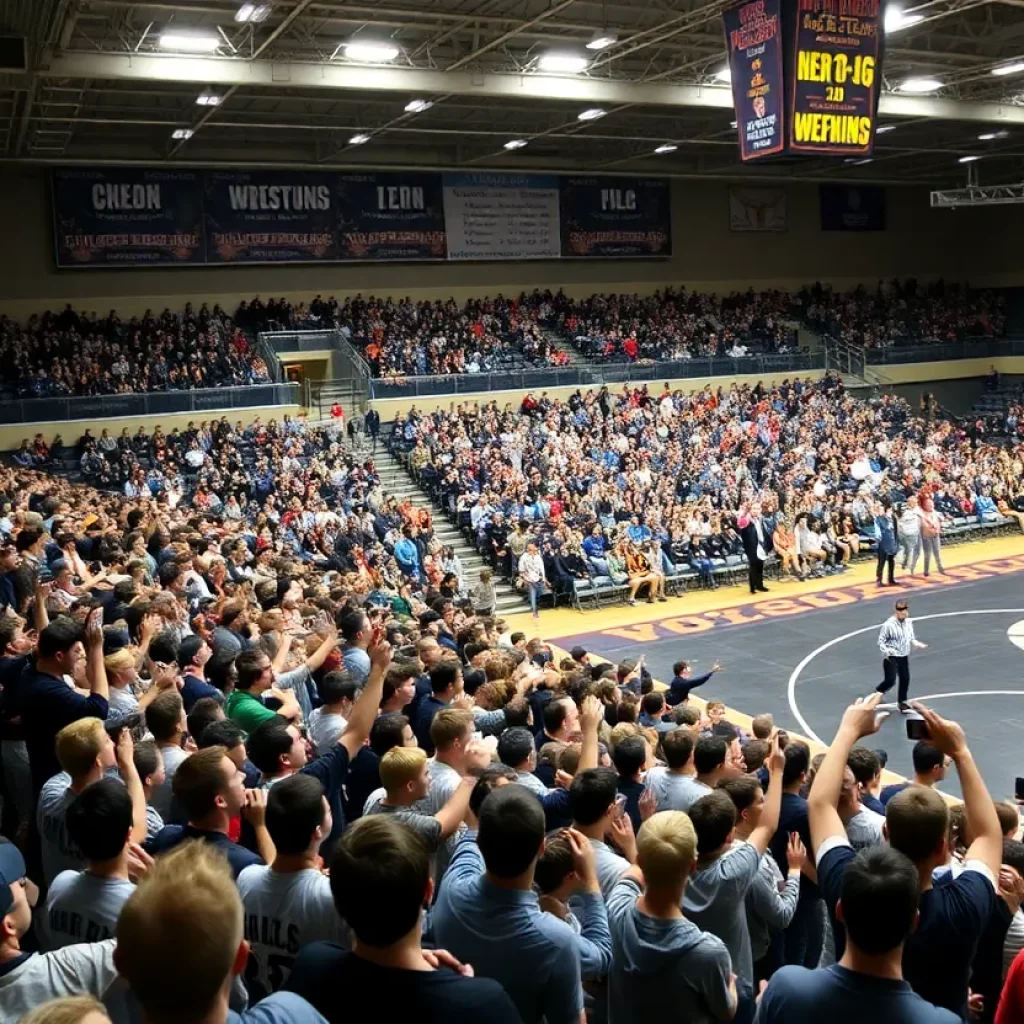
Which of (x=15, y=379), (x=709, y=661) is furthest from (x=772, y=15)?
(x=15, y=379)

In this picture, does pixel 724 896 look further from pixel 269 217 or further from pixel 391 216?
pixel 391 216

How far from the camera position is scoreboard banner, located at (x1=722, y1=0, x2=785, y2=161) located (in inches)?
578

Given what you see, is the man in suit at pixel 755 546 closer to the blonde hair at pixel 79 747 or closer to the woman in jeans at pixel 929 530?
the woman in jeans at pixel 929 530

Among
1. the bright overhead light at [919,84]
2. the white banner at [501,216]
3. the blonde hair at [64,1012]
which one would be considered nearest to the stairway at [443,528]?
the white banner at [501,216]

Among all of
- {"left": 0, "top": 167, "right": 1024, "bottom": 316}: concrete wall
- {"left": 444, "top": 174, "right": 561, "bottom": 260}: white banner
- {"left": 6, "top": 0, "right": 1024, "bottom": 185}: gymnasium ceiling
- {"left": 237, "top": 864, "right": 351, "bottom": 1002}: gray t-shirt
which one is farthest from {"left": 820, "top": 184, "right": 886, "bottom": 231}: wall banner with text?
{"left": 237, "top": 864, "right": 351, "bottom": 1002}: gray t-shirt

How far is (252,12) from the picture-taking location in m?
16.8

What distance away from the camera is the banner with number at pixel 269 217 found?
29.8 m

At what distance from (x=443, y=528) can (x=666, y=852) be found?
20.2 meters

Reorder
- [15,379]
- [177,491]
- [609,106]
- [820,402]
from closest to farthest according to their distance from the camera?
[177,491] < [15,379] < [609,106] < [820,402]

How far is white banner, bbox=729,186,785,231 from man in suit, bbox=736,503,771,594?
19.3 metres

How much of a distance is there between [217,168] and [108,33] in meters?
10.3

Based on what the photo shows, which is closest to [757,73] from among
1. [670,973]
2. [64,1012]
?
[670,973]

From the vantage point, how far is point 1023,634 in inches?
685

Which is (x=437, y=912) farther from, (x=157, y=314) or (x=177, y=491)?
(x=157, y=314)
